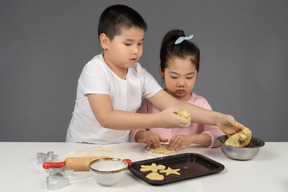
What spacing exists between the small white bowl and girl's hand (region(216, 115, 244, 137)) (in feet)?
1.91

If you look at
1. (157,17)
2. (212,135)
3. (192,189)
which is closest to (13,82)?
(157,17)

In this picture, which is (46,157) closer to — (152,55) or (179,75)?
(179,75)

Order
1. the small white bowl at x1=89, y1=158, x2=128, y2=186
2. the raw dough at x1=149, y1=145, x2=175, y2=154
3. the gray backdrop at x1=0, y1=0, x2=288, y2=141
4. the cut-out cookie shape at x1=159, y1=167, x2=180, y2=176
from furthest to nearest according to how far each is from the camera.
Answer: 1. the gray backdrop at x1=0, y1=0, x2=288, y2=141
2. the raw dough at x1=149, y1=145, x2=175, y2=154
3. the cut-out cookie shape at x1=159, y1=167, x2=180, y2=176
4. the small white bowl at x1=89, y1=158, x2=128, y2=186

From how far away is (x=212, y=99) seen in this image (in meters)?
3.38

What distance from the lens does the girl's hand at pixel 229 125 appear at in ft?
5.03

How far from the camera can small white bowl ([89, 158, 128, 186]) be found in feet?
3.66

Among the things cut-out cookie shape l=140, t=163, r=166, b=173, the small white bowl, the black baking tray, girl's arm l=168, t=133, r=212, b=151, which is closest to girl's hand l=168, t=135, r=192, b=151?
girl's arm l=168, t=133, r=212, b=151

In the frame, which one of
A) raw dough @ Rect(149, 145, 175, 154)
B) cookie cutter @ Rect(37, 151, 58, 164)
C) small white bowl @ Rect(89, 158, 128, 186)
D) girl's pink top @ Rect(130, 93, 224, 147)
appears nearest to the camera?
small white bowl @ Rect(89, 158, 128, 186)

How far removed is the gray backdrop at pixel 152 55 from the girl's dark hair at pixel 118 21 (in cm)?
159

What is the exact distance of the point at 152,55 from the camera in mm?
3268

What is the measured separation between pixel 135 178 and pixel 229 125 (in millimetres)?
585

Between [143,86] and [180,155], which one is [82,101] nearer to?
[143,86]

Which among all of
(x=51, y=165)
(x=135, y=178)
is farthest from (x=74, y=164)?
(x=135, y=178)

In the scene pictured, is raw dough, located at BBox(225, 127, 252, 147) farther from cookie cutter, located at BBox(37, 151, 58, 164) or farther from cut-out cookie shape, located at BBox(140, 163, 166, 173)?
cookie cutter, located at BBox(37, 151, 58, 164)
